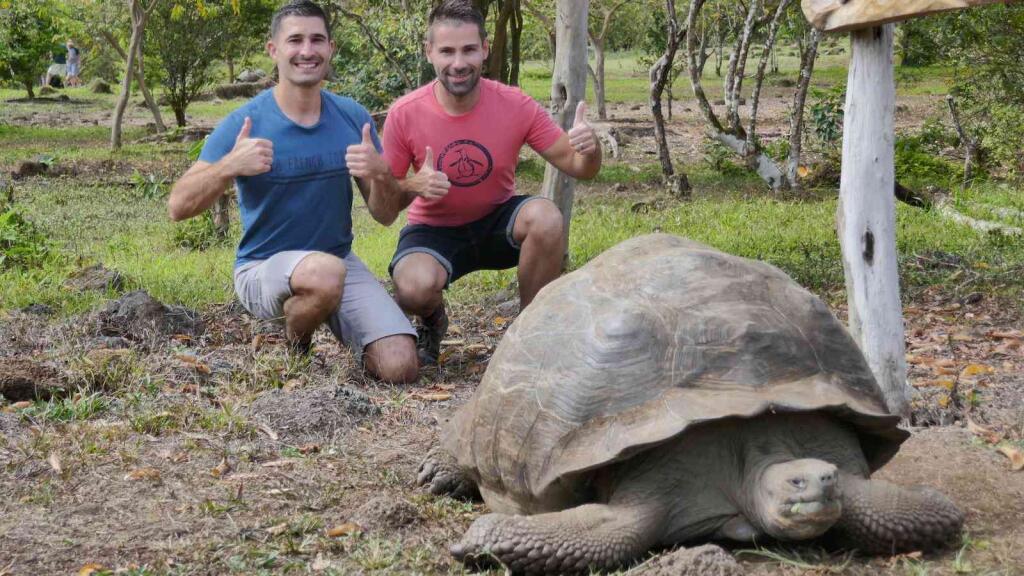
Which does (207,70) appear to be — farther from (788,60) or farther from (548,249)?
(788,60)

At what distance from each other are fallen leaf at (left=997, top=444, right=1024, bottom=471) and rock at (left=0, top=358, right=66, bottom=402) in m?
3.48

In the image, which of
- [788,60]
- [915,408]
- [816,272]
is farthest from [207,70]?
[788,60]

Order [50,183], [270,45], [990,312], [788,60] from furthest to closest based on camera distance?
1. [788,60]
2. [50,183]
3. [990,312]
4. [270,45]

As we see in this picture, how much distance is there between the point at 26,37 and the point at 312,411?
1963cm

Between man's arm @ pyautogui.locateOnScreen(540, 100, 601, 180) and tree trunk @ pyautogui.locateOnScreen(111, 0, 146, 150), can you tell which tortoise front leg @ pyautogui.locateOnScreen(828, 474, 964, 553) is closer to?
man's arm @ pyautogui.locateOnScreen(540, 100, 601, 180)

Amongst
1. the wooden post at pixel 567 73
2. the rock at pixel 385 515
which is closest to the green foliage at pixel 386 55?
the wooden post at pixel 567 73

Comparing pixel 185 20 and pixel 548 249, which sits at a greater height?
pixel 185 20

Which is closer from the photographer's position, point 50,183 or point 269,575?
point 269,575

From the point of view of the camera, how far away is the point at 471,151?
17.0 ft

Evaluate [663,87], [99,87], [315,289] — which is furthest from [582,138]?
[99,87]

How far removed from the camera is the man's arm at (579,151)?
16.3 ft

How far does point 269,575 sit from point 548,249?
8.55 feet

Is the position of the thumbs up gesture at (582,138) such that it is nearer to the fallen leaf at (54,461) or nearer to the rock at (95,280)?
the fallen leaf at (54,461)

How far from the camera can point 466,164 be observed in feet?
17.1
